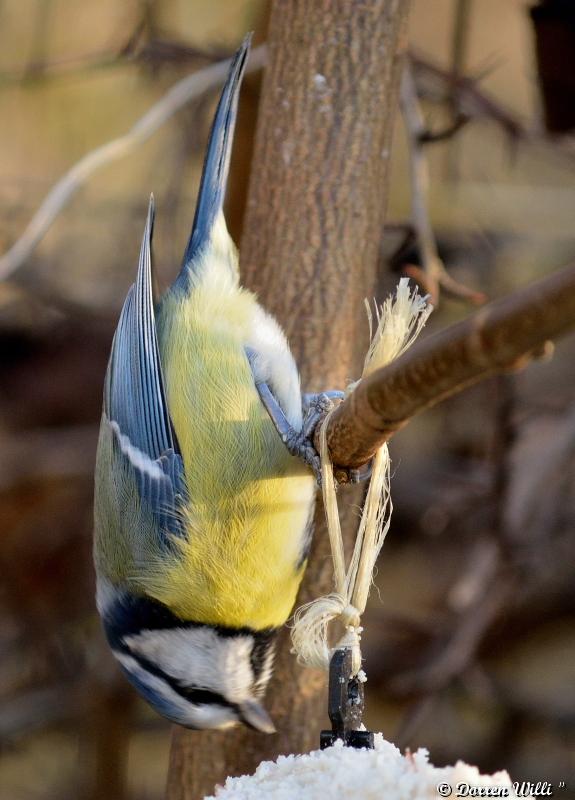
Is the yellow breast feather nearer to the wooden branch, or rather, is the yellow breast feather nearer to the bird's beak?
the bird's beak

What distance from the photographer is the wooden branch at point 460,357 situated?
0.81 meters

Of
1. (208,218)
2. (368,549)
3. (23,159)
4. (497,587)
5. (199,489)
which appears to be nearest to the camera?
(368,549)

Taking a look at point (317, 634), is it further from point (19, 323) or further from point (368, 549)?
point (19, 323)

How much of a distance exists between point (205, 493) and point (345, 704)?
0.48m

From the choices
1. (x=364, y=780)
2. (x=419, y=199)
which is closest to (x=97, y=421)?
(x=419, y=199)

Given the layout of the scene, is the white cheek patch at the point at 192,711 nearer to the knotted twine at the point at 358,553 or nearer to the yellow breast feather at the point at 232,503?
the yellow breast feather at the point at 232,503

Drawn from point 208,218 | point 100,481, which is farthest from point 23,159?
point 100,481

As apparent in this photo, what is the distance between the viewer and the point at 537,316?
0.81 metres

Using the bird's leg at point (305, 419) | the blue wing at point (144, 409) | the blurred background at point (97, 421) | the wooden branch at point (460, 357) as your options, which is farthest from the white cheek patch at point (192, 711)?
the blurred background at point (97, 421)

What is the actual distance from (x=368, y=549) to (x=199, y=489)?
41cm

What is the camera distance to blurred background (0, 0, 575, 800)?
2.63m

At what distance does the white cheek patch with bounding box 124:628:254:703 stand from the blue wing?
0.16 m

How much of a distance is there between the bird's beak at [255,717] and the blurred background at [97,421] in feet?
3.79

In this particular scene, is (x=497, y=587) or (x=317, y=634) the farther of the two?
(x=497, y=587)
